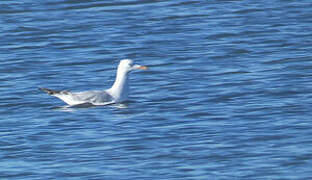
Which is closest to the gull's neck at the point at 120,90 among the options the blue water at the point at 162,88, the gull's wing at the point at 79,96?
the blue water at the point at 162,88

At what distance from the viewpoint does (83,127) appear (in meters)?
16.5

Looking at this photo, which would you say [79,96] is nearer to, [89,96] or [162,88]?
[89,96]

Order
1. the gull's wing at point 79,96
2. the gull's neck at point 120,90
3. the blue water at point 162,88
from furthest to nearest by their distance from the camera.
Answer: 1. the gull's neck at point 120,90
2. the gull's wing at point 79,96
3. the blue water at point 162,88

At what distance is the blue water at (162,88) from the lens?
553 inches

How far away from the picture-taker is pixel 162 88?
1961cm

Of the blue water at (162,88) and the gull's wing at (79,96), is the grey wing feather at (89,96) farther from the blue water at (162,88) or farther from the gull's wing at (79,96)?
the blue water at (162,88)

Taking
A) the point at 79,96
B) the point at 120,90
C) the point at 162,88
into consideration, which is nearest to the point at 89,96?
the point at 79,96

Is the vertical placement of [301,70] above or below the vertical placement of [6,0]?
below

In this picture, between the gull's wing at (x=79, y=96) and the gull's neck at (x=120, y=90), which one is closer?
the gull's wing at (x=79, y=96)

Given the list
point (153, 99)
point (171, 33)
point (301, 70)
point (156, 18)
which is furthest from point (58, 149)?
point (156, 18)

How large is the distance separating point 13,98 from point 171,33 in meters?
7.67

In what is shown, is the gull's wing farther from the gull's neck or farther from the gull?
the gull's neck

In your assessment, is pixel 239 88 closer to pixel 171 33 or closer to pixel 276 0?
pixel 171 33

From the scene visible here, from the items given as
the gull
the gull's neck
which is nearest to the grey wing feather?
the gull
